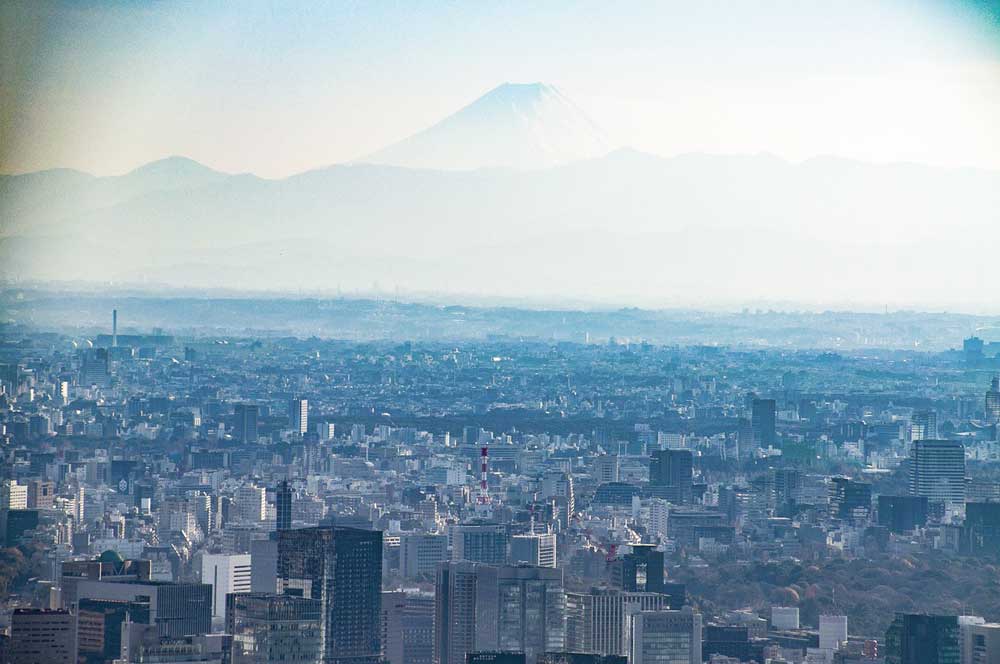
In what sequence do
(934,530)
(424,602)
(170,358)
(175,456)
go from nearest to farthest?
(424,602) → (934,530) → (175,456) → (170,358)

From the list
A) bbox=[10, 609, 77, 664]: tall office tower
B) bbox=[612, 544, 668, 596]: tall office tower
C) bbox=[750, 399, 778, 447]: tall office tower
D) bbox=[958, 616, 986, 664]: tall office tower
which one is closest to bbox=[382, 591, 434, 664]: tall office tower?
bbox=[612, 544, 668, 596]: tall office tower

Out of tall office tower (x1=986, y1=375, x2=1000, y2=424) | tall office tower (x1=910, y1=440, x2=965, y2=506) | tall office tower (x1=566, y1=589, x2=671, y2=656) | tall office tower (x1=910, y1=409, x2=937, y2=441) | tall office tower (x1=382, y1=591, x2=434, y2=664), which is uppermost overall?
tall office tower (x1=986, y1=375, x2=1000, y2=424)

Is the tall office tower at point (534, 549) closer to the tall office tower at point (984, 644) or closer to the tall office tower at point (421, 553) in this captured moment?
the tall office tower at point (421, 553)

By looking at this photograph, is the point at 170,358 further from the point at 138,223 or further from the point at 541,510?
the point at 541,510

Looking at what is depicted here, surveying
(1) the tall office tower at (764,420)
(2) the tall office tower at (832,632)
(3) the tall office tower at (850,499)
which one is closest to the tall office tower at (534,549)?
(2) the tall office tower at (832,632)

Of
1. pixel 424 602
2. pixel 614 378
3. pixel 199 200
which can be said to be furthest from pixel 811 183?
pixel 424 602

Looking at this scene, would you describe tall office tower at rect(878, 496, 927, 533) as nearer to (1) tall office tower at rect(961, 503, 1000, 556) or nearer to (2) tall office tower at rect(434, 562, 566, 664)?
(1) tall office tower at rect(961, 503, 1000, 556)

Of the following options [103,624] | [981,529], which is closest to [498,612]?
[103,624]
